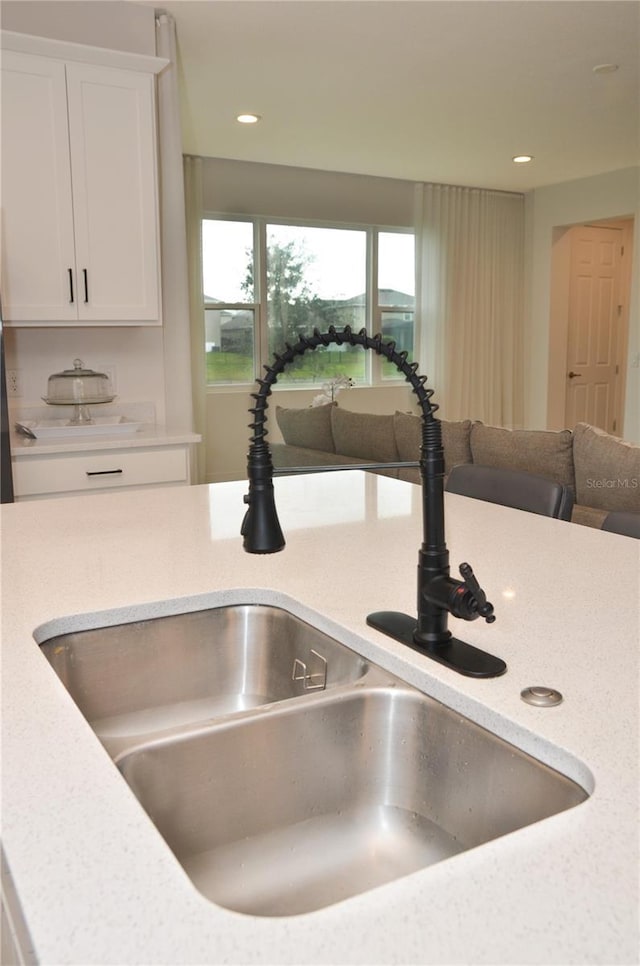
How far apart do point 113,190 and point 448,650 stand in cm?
296

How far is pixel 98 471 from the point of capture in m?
3.27

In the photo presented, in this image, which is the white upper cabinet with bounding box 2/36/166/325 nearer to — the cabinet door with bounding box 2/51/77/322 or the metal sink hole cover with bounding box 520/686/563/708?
the cabinet door with bounding box 2/51/77/322

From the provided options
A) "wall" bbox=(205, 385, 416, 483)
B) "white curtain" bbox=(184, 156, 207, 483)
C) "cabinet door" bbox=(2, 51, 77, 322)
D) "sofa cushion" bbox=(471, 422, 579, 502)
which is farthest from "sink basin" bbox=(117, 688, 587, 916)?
"wall" bbox=(205, 385, 416, 483)

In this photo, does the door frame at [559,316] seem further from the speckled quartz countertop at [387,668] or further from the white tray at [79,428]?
the speckled quartz countertop at [387,668]

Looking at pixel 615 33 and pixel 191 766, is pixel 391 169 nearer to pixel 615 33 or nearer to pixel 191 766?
pixel 615 33

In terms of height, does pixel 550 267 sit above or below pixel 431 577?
above

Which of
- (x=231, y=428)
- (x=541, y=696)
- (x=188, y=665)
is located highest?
(x=541, y=696)

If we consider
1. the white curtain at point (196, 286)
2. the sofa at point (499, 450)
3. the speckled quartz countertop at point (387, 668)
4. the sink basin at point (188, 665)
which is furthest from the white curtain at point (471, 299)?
the sink basin at point (188, 665)

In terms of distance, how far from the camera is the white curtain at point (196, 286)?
6.46 meters

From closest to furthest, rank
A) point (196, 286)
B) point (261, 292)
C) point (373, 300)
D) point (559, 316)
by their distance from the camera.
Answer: point (196, 286)
point (261, 292)
point (373, 300)
point (559, 316)

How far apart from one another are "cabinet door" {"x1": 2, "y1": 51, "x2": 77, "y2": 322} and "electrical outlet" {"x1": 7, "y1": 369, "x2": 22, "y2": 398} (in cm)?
47

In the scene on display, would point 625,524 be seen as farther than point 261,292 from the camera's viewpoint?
No

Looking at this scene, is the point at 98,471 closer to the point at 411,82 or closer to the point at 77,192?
the point at 77,192

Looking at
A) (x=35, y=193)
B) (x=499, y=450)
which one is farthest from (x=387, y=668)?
(x=35, y=193)
